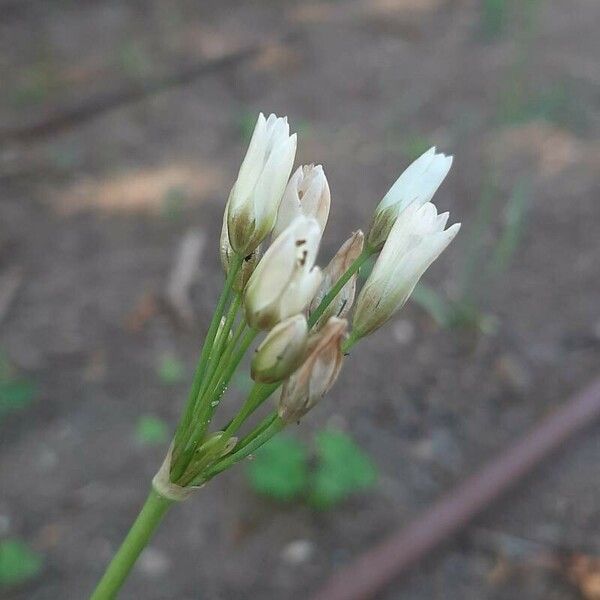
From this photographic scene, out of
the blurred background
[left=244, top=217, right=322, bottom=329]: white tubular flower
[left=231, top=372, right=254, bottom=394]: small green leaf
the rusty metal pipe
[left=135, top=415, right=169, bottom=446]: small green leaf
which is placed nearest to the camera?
[left=244, top=217, right=322, bottom=329]: white tubular flower

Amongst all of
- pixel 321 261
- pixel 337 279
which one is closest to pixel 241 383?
pixel 321 261

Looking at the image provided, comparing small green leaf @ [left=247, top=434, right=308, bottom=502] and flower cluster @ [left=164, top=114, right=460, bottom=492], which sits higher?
flower cluster @ [left=164, top=114, right=460, bottom=492]

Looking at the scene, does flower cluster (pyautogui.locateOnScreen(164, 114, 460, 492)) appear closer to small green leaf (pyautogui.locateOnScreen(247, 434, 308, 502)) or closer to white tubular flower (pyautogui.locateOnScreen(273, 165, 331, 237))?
white tubular flower (pyautogui.locateOnScreen(273, 165, 331, 237))

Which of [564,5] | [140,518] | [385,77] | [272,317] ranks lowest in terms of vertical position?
[564,5]

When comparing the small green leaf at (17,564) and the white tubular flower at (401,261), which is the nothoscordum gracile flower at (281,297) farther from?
the small green leaf at (17,564)

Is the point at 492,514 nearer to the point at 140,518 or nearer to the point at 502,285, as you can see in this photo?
the point at 502,285

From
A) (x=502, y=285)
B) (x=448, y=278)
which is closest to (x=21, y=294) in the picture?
(x=448, y=278)

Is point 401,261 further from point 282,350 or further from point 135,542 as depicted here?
point 135,542

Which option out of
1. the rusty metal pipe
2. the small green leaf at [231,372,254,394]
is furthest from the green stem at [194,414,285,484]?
the small green leaf at [231,372,254,394]
